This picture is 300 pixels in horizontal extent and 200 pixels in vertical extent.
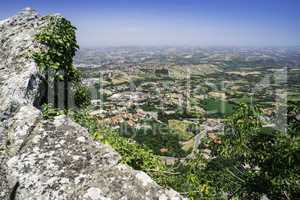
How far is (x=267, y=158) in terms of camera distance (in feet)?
51.4

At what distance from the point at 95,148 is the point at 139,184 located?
3.54 ft

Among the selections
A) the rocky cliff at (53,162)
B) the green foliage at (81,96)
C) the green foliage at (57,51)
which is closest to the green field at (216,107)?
the green foliage at (81,96)

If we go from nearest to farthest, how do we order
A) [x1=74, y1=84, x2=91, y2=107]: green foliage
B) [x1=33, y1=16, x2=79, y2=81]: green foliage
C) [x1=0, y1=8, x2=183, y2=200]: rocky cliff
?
[x1=0, y1=8, x2=183, y2=200]: rocky cliff
[x1=33, y1=16, x2=79, y2=81]: green foliage
[x1=74, y1=84, x2=91, y2=107]: green foliage

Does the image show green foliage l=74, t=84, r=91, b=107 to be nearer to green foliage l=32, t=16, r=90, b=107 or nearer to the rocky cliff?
green foliage l=32, t=16, r=90, b=107

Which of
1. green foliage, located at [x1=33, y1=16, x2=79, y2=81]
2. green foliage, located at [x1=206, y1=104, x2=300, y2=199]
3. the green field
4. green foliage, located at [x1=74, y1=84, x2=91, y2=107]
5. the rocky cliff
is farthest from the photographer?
the green field

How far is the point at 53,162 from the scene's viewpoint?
16.5 feet

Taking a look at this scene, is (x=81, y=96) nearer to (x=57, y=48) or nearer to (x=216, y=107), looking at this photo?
(x=57, y=48)

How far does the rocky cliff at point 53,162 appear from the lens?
15.1ft

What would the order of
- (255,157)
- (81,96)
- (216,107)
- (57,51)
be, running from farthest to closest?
(216,107) → (255,157) → (81,96) → (57,51)

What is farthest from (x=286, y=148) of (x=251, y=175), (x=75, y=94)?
(x=75, y=94)

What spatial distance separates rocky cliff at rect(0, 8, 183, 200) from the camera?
4598 mm

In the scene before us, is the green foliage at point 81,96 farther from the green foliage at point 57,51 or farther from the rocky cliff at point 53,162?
the rocky cliff at point 53,162

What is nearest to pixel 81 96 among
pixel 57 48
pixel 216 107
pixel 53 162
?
pixel 57 48

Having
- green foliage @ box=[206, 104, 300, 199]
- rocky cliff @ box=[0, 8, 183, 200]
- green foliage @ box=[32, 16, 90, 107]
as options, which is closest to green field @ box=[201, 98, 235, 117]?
green foliage @ box=[206, 104, 300, 199]
